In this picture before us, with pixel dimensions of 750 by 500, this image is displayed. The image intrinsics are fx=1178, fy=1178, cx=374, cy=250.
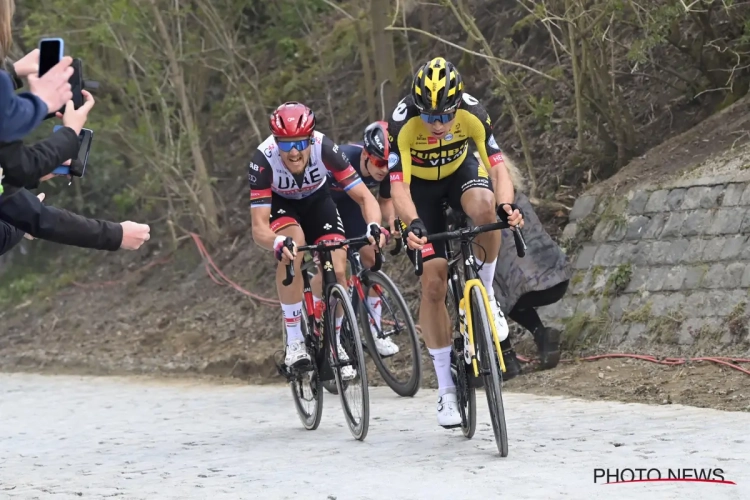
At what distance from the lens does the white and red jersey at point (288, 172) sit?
8.82 metres

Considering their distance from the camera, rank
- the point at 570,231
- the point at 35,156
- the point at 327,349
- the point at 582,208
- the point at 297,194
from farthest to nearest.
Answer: the point at 582,208 → the point at 570,231 → the point at 297,194 → the point at 327,349 → the point at 35,156

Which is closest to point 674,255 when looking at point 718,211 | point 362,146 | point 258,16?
point 718,211

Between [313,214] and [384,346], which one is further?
[384,346]

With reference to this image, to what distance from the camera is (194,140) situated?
1655cm

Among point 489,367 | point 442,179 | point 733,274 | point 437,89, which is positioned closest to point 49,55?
point 437,89

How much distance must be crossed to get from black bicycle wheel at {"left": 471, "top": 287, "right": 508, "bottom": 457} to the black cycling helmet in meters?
3.08

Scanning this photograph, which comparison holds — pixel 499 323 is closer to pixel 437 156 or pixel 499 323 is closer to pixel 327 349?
pixel 437 156

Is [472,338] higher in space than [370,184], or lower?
lower

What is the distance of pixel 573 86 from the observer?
497 inches

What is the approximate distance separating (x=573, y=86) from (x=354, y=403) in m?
5.94

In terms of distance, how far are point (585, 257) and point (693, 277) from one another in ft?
4.69

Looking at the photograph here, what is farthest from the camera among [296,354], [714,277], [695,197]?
[695,197]

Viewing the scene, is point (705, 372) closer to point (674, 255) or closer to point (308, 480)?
point (674, 255)

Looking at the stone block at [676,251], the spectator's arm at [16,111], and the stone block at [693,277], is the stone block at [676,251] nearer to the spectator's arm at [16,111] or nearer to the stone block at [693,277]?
the stone block at [693,277]
